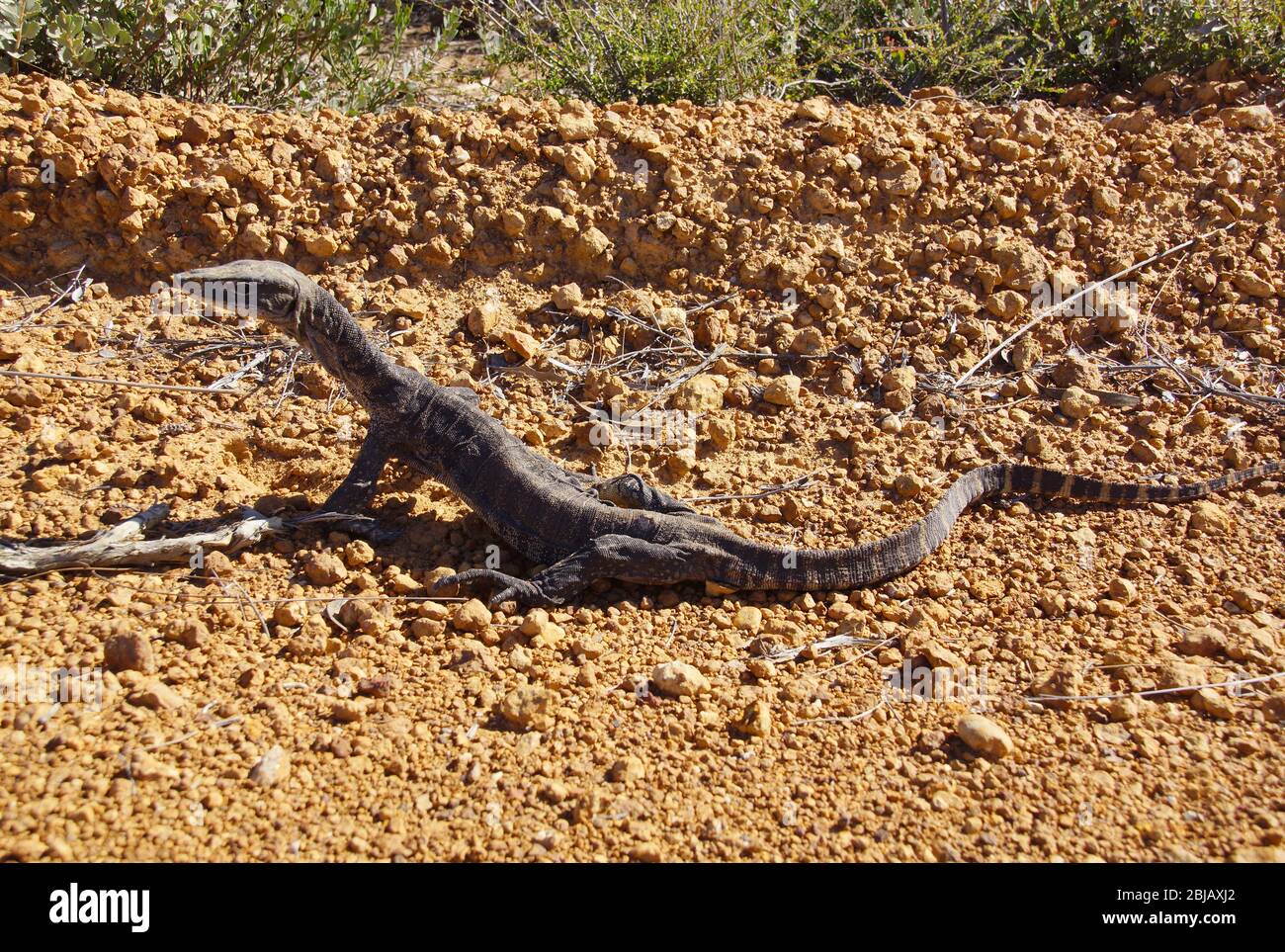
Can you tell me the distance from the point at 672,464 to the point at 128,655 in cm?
305

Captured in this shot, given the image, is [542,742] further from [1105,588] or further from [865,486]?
[1105,588]

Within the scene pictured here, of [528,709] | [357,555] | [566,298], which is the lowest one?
[528,709]

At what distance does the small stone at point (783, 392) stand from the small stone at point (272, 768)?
3683 mm

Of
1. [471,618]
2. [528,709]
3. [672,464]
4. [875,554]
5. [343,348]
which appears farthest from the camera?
[672,464]

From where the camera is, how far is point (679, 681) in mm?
4172

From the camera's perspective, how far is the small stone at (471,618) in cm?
456

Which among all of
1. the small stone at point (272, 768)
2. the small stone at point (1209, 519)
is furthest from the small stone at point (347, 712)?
the small stone at point (1209, 519)

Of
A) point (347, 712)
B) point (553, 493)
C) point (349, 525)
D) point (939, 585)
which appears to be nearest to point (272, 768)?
point (347, 712)

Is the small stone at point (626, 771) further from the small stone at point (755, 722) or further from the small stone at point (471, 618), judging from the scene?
the small stone at point (471, 618)

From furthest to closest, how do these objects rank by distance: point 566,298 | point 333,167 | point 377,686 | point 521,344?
point 333,167 < point 566,298 < point 521,344 < point 377,686

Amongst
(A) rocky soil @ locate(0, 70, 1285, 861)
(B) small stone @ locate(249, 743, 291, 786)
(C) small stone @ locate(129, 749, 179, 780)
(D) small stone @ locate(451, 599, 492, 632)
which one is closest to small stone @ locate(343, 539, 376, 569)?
(A) rocky soil @ locate(0, 70, 1285, 861)

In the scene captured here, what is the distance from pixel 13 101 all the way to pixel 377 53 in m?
3.45

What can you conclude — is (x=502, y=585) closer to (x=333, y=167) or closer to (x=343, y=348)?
(x=343, y=348)

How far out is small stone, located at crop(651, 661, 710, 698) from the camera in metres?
4.17
